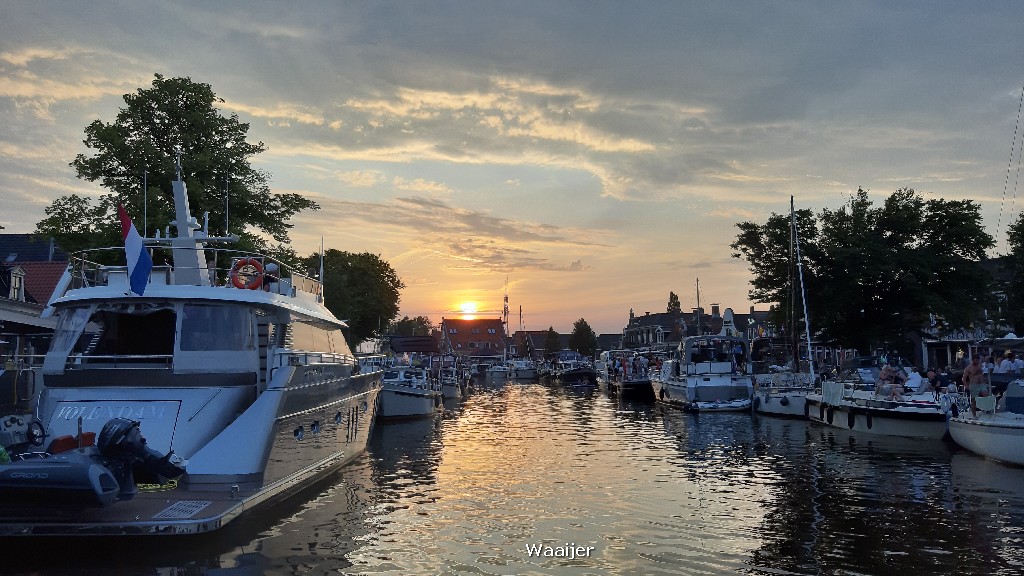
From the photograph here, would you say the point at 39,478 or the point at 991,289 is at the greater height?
the point at 991,289

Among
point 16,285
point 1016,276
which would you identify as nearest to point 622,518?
point 16,285

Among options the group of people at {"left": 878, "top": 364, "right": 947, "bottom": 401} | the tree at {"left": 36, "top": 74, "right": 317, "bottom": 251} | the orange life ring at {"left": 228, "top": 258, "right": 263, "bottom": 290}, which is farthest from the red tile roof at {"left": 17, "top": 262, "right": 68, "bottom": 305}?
the group of people at {"left": 878, "top": 364, "right": 947, "bottom": 401}

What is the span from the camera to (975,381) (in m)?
23.1

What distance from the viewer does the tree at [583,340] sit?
5364 inches

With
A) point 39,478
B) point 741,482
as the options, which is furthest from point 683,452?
point 39,478

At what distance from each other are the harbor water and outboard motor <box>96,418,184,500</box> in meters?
1.09

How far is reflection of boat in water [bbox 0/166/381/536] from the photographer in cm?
1020

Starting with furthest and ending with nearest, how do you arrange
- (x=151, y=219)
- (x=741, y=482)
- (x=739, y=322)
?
(x=739, y=322)
(x=151, y=219)
(x=741, y=482)

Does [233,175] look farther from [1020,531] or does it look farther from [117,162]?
[1020,531]

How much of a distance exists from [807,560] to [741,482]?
695 cm

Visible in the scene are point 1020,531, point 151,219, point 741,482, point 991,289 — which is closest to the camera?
point 1020,531

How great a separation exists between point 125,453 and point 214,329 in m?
3.62

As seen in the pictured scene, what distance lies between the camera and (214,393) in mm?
13438

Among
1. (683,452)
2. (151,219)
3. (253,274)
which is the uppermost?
(151,219)
